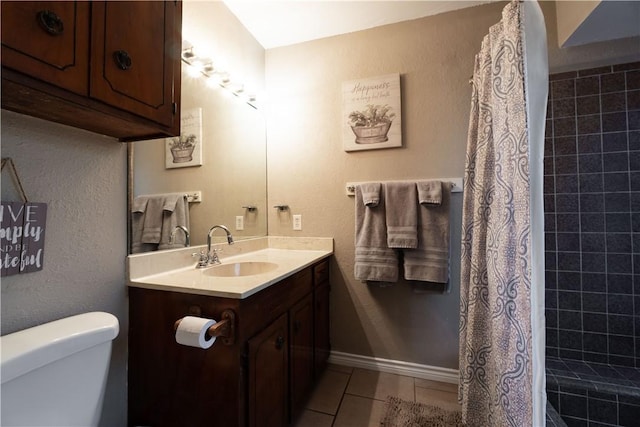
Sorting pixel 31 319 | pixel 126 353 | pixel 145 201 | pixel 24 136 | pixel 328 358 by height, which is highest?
pixel 24 136

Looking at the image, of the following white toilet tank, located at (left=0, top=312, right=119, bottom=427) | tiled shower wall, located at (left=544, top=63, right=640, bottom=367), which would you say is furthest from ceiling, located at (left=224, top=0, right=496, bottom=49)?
white toilet tank, located at (left=0, top=312, right=119, bottom=427)

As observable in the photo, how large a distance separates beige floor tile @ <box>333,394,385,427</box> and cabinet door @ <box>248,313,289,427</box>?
37cm

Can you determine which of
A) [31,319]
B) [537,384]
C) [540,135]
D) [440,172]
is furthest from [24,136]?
[440,172]

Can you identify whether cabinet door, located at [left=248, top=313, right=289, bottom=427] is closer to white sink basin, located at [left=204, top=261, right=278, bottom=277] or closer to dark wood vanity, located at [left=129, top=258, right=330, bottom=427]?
dark wood vanity, located at [left=129, top=258, right=330, bottom=427]

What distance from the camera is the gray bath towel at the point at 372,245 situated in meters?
1.71

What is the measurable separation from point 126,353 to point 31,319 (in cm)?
39

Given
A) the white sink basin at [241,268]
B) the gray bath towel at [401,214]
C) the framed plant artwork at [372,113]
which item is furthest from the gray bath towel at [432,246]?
the white sink basin at [241,268]

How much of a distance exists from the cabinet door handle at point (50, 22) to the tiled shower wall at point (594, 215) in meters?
2.32

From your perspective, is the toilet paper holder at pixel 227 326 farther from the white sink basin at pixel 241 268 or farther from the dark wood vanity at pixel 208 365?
the white sink basin at pixel 241 268

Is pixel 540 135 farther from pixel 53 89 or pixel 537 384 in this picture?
pixel 53 89

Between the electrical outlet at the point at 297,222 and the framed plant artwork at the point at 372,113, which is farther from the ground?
the framed plant artwork at the point at 372,113

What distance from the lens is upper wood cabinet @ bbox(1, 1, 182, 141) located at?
57 cm

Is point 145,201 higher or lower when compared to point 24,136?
lower

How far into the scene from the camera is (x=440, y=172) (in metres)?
1.75
